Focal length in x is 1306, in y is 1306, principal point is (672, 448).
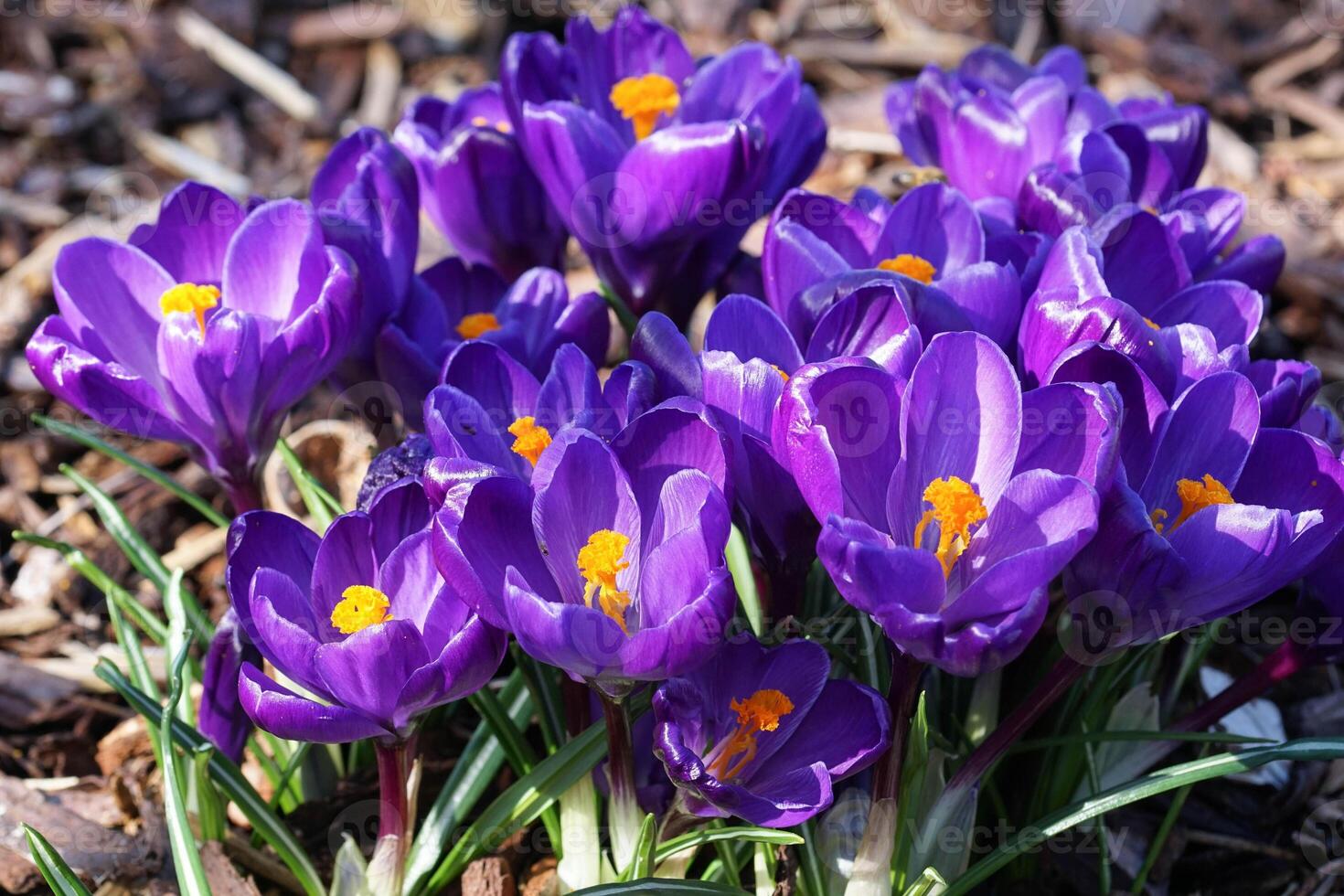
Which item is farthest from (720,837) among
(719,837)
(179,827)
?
(179,827)

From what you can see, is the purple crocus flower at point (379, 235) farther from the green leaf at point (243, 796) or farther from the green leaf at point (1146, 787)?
the green leaf at point (1146, 787)

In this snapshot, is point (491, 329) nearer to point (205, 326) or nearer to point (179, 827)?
point (205, 326)

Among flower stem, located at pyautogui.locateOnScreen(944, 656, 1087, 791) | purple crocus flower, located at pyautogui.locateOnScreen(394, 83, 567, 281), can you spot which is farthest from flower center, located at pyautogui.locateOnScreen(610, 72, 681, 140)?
flower stem, located at pyautogui.locateOnScreen(944, 656, 1087, 791)

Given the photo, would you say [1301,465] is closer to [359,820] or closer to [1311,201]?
[359,820]

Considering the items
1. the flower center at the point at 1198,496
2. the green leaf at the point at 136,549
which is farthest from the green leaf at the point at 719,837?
the green leaf at the point at 136,549

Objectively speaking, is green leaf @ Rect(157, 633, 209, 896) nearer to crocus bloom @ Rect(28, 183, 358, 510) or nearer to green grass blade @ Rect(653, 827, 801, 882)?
crocus bloom @ Rect(28, 183, 358, 510)
